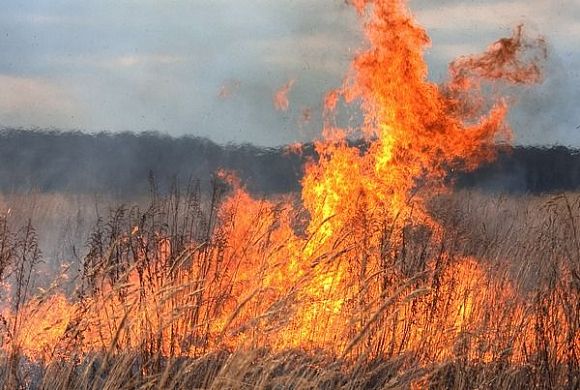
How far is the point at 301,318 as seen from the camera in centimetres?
595

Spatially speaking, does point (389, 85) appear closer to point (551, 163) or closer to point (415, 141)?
point (415, 141)

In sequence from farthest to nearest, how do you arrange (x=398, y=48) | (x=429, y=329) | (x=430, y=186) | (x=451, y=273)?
(x=430, y=186) → (x=398, y=48) → (x=451, y=273) → (x=429, y=329)

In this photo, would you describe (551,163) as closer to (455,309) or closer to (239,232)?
(239,232)

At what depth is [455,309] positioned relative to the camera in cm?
585

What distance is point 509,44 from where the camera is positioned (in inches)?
354

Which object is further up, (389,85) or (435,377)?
(389,85)

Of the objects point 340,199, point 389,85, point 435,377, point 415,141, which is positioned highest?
point 389,85

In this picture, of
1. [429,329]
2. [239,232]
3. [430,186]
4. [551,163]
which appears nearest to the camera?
[429,329]

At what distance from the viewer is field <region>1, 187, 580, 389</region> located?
3836mm

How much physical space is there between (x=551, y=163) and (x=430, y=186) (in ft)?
29.5

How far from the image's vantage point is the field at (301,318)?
384 centimetres

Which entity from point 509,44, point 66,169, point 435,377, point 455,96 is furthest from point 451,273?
point 66,169

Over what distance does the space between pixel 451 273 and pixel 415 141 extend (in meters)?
2.28

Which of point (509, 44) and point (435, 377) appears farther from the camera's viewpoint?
point (509, 44)
